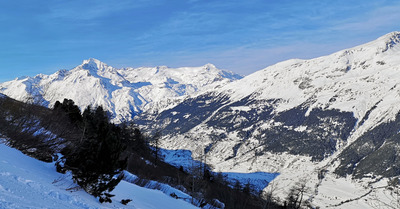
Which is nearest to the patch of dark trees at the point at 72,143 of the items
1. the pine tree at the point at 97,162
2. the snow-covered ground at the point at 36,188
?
the pine tree at the point at 97,162

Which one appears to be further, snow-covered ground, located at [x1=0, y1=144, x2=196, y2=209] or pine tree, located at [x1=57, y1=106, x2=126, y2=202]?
pine tree, located at [x1=57, y1=106, x2=126, y2=202]

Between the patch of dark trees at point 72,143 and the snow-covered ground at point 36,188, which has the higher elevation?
the patch of dark trees at point 72,143

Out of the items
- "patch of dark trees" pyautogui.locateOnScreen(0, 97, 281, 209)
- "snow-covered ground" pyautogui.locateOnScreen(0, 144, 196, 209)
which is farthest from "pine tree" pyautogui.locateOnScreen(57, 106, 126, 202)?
"snow-covered ground" pyautogui.locateOnScreen(0, 144, 196, 209)

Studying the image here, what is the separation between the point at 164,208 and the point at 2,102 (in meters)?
8.21

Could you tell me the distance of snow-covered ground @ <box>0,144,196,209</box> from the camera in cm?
580

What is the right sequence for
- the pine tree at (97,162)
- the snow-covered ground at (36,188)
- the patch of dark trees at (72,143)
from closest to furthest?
1. the snow-covered ground at (36,188)
2. the pine tree at (97,162)
3. the patch of dark trees at (72,143)

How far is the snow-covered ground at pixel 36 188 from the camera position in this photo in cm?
580

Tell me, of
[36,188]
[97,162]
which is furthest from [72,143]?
[36,188]

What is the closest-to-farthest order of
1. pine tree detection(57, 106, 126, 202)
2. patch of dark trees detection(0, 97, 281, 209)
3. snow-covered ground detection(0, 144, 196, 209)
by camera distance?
snow-covered ground detection(0, 144, 196, 209) < pine tree detection(57, 106, 126, 202) < patch of dark trees detection(0, 97, 281, 209)

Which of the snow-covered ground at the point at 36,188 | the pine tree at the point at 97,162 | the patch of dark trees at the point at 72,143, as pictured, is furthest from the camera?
the patch of dark trees at the point at 72,143

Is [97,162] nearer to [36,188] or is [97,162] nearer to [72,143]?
[36,188]

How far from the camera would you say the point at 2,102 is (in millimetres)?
11258

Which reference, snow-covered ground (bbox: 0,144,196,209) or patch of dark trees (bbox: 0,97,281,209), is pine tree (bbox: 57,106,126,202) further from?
snow-covered ground (bbox: 0,144,196,209)

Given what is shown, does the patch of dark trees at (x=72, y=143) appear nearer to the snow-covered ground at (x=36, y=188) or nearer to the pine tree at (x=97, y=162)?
the pine tree at (x=97, y=162)
